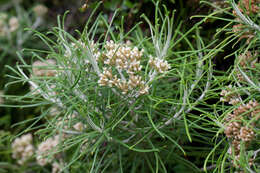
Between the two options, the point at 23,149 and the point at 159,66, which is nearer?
the point at 159,66

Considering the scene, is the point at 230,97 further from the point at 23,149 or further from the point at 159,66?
the point at 23,149

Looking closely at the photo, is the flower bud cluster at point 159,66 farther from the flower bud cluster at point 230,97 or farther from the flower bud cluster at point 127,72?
the flower bud cluster at point 230,97

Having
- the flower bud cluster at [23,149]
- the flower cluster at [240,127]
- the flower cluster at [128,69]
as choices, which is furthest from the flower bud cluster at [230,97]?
the flower bud cluster at [23,149]

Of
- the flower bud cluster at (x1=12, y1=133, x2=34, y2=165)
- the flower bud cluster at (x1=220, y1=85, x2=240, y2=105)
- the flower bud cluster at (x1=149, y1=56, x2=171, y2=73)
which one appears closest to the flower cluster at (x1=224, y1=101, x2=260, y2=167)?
the flower bud cluster at (x1=220, y1=85, x2=240, y2=105)

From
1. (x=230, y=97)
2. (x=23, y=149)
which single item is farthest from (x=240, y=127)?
(x=23, y=149)

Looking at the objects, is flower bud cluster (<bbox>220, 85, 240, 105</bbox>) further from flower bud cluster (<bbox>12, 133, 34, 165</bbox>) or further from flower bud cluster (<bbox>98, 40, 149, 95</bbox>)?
flower bud cluster (<bbox>12, 133, 34, 165</bbox>)

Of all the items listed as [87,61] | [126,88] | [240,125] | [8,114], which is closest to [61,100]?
[87,61]

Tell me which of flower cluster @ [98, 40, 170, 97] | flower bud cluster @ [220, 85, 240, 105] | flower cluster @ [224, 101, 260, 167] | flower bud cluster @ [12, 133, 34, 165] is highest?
flower cluster @ [98, 40, 170, 97]

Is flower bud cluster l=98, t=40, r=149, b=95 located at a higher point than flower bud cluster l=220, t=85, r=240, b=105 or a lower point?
higher
